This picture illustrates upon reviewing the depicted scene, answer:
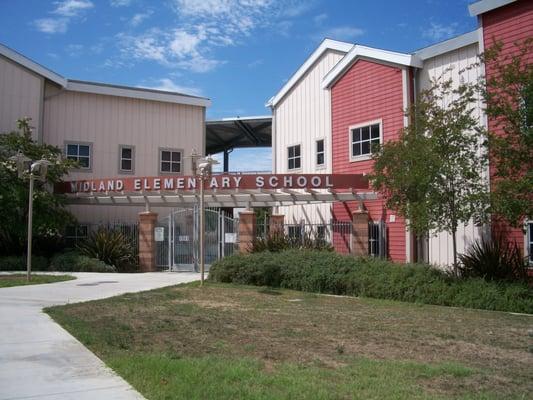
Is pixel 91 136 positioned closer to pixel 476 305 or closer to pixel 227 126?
pixel 227 126

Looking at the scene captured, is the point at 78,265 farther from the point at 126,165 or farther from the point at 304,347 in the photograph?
the point at 304,347

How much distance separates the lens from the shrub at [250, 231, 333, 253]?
66.4 ft

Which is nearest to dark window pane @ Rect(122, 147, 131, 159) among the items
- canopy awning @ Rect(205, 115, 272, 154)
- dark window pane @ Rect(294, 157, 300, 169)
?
canopy awning @ Rect(205, 115, 272, 154)

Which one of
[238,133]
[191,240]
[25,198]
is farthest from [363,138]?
[238,133]

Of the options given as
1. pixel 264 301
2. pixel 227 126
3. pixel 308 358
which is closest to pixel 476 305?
pixel 264 301

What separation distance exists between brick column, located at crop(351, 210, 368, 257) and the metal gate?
4.71 metres

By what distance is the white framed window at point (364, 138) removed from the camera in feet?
70.1

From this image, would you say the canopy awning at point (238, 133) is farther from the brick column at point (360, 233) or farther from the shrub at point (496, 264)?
the shrub at point (496, 264)

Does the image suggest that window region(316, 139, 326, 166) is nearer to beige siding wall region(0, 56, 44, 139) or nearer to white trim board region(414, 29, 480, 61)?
white trim board region(414, 29, 480, 61)

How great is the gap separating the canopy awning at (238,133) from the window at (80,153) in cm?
763

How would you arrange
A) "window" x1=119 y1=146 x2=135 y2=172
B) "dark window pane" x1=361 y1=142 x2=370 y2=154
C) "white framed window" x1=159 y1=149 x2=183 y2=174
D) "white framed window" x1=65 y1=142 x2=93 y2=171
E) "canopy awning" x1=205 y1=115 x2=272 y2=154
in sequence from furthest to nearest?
"canopy awning" x1=205 y1=115 x2=272 y2=154
"white framed window" x1=159 y1=149 x2=183 y2=174
"window" x1=119 y1=146 x2=135 y2=172
"white framed window" x1=65 y1=142 x2=93 y2=171
"dark window pane" x1=361 y1=142 x2=370 y2=154

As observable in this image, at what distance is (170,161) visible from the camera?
95.9ft

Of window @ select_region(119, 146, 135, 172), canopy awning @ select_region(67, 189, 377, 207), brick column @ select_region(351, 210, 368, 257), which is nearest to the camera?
brick column @ select_region(351, 210, 368, 257)

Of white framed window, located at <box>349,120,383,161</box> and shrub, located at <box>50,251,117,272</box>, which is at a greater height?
white framed window, located at <box>349,120,383,161</box>
